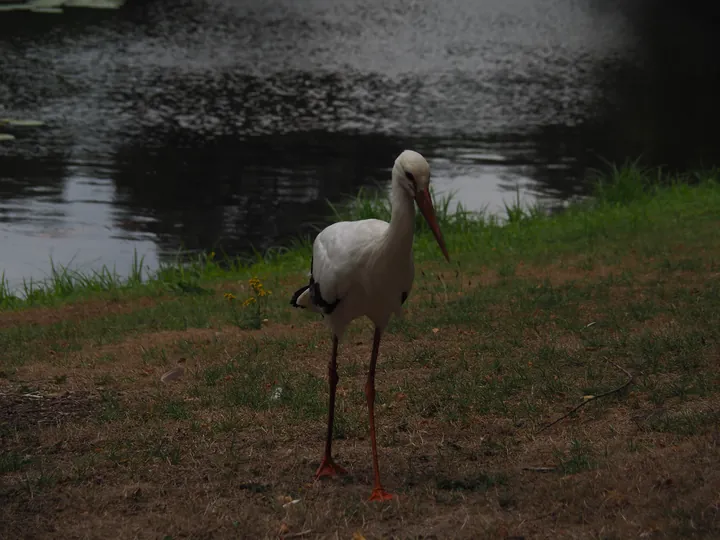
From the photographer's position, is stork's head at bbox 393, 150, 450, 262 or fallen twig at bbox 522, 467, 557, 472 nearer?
stork's head at bbox 393, 150, 450, 262

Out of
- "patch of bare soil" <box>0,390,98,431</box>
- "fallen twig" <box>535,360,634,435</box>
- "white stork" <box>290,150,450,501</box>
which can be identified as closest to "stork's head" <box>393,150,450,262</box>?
"white stork" <box>290,150,450,501</box>

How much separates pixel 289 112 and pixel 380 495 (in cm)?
1402

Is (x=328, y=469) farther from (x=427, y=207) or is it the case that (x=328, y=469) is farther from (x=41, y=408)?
(x=41, y=408)

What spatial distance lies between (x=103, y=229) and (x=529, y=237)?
15.5ft

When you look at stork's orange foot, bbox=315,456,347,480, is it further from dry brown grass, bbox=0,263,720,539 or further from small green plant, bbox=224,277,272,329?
small green plant, bbox=224,277,272,329

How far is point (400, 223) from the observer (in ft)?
14.3

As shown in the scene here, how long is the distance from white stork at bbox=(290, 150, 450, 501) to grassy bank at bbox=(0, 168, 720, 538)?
41 cm

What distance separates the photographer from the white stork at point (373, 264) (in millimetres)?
4355

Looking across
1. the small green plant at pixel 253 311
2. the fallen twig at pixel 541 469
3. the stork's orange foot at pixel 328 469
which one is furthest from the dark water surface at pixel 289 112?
the fallen twig at pixel 541 469

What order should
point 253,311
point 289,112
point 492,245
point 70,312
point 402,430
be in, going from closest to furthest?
1. point 402,430
2. point 253,311
3. point 70,312
4. point 492,245
5. point 289,112

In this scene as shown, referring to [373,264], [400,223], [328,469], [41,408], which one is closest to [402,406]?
[328,469]

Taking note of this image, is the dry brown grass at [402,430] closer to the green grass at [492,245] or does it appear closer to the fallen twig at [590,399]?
the fallen twig at [590,399]


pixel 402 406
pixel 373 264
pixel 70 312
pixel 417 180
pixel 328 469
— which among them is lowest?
pixel 70 312

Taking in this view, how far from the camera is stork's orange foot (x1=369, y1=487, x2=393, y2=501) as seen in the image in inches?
172
